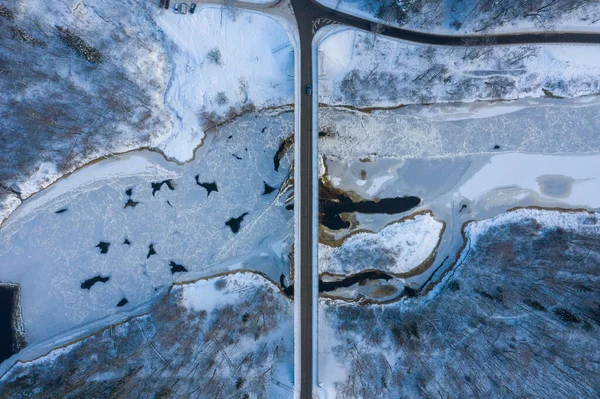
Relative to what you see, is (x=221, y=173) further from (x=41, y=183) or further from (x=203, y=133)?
(x=41, y=183)

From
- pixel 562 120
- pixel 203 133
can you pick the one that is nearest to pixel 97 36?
pixel 203 133

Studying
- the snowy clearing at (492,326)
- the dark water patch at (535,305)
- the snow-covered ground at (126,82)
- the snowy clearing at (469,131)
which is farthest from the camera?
the snowy clearing at (469,131)

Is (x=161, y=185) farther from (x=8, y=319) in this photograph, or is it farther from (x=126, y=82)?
(x=8, y=319)

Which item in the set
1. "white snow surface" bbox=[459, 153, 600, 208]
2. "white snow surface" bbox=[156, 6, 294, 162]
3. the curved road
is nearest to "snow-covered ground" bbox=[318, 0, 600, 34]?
the curved road

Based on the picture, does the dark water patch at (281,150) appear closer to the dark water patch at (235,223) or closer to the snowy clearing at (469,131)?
the snowy clearing at (469,131)

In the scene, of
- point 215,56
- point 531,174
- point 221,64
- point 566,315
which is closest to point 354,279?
point 566,315

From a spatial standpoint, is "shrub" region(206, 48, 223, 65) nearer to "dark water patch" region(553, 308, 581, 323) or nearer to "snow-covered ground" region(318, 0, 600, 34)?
"snow-covered ground" region(318, 0, 600, 34)

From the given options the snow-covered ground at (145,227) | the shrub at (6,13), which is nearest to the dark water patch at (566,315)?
the snow-covered ground at (145,227)
